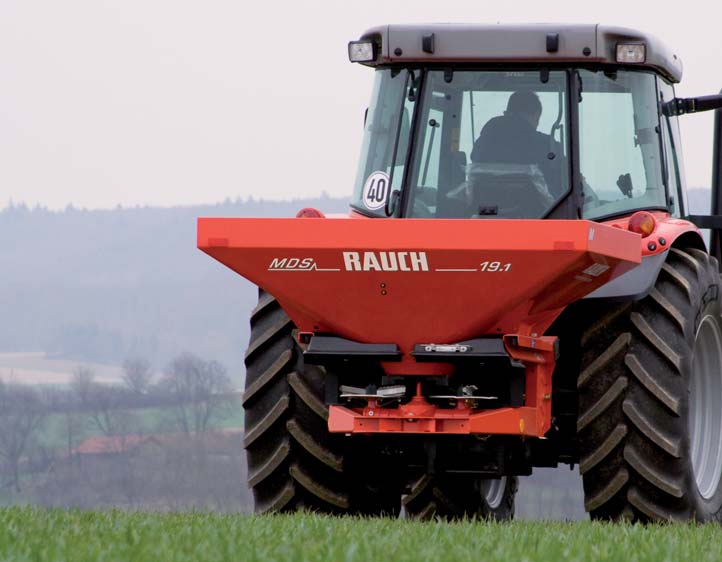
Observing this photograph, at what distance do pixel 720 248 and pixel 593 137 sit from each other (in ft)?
7.79

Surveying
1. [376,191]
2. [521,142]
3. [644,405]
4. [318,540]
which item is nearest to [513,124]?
[521,142]

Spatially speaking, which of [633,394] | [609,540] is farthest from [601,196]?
[609,540]

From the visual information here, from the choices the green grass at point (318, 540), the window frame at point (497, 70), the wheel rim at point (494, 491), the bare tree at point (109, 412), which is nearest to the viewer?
the green grass at point (318, 540)

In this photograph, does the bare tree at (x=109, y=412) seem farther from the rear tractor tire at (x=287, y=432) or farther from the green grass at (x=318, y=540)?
the green grass at (x=318, y=540)

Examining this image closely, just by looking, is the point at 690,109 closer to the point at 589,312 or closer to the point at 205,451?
the point at 589,312

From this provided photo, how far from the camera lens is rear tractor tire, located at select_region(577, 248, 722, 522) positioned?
9.11m

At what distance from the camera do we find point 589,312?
9445 millimetres

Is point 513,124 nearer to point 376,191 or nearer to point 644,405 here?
point 376,191

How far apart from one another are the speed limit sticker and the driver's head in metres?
0.84

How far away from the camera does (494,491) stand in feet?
40.0

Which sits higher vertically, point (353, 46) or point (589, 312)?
point (353, 46)

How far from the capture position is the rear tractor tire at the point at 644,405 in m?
9.11

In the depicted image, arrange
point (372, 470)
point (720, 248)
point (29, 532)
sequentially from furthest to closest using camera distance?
1. point (720, 248)
2. point (372, 470)
3. point (29, 532)

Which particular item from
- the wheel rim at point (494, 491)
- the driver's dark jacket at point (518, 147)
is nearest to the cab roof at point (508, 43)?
the driver's dark jacket at point (518, 147)
